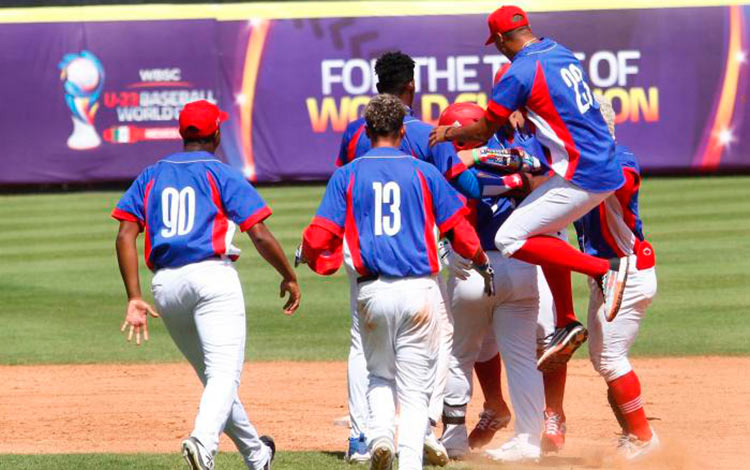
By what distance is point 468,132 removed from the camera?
703 centimetres

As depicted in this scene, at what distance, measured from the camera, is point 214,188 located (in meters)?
6.79

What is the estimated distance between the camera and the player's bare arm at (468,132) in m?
7.02

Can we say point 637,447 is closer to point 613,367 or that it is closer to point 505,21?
point 613,367

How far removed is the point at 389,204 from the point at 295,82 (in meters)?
17.5

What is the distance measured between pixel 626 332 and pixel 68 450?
367 centimetres

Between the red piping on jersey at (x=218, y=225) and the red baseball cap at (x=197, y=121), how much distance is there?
268 mm

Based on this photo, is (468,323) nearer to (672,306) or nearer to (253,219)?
(253,219)

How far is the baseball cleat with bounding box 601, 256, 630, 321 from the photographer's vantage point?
24.4ft

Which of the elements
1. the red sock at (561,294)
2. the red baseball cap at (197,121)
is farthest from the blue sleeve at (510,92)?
the red baseball cap at (197,121)

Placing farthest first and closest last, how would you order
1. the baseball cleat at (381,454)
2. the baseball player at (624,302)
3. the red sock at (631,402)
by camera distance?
the red sock at (631,402)
the baseball player at (624,302)
the baseball cleat at (381,454)

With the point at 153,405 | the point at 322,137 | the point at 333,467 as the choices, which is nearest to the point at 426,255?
the point at 333,467

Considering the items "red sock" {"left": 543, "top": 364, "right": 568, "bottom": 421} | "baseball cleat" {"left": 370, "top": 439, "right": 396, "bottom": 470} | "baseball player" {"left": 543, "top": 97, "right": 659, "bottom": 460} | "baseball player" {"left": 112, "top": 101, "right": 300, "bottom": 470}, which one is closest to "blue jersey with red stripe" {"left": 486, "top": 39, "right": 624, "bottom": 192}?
"baseball player" {"left": 543, "top": 97, "right": 659, "bottom": 460}

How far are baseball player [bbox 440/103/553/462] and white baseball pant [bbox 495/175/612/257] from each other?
0.93ft

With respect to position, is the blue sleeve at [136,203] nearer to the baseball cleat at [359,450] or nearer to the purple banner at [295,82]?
the baseball cleat at [359,450]
